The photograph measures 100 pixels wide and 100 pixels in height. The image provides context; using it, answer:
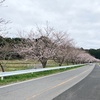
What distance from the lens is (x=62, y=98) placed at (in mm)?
9688

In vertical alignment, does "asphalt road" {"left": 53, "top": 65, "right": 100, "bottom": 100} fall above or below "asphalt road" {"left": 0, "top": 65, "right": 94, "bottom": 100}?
below

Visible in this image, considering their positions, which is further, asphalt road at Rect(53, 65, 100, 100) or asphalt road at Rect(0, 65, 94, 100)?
asphalt road at Rect(53, 65, 100, 100)

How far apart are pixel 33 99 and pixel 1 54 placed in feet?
43.7

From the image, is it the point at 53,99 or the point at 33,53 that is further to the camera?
the point at 33,53

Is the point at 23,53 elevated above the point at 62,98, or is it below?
above

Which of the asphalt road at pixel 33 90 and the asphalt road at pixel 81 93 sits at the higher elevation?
the asphalt road at pixel 33 90

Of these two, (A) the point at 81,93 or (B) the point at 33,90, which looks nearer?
(A) the point at 81,93

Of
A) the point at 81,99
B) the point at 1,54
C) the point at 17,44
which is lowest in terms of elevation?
the point at 81,99

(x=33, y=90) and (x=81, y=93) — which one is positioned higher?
(x=33, y=90)

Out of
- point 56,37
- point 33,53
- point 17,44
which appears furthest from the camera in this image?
point 56,37

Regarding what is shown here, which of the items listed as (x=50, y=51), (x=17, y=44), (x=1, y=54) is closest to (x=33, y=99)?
(x=1, y=54)

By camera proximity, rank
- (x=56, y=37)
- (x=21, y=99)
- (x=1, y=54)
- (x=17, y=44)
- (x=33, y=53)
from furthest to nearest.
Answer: (x=56, y=37) < (x=17, y=44) < (x=33, y=53) < (x=1, y=54) < (x=21, y=99)

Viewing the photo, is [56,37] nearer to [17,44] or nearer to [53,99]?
[17,44]

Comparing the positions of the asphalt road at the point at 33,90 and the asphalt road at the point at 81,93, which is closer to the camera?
the asphalt road at the point at 33,90
